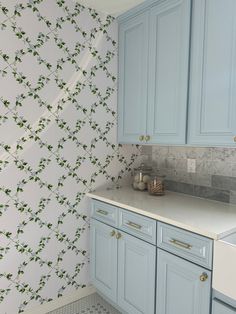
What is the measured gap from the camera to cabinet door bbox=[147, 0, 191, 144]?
5.84 feet

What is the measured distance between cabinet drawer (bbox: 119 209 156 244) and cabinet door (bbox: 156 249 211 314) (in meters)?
0.12

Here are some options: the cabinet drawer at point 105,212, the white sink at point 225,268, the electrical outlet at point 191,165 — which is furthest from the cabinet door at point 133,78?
the white sink at point 225,268

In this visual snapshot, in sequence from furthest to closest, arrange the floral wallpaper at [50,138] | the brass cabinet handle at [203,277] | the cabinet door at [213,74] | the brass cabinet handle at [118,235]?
the brass cabinet handle at [118,235]
the floral wallpaper at [50,138]
the cabinet door at [213,74]
the brass cabinet handle at [203,277]

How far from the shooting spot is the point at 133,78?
2.20 m

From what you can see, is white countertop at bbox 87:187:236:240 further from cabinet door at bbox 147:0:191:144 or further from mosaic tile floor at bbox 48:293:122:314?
mosaic tile floor at bbox 48:293:122:314

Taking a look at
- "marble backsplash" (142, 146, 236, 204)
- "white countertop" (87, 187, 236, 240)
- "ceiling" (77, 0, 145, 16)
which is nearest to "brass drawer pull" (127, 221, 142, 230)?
"white countertop" (87, 187, 236, 240)

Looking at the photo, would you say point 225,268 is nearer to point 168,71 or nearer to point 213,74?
point 213,74

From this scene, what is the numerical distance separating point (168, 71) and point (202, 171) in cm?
81

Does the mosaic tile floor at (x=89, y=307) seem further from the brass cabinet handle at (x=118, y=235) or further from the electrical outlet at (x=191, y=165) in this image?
the electrical outlet at (x=191, y=165)

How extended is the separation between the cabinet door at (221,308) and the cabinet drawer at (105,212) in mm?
855

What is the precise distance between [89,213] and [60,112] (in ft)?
2.91

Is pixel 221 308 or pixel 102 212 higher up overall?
pixel 102 212

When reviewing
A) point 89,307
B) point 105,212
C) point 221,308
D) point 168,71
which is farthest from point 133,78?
point 89,307

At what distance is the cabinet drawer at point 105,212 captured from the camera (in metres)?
2.01
